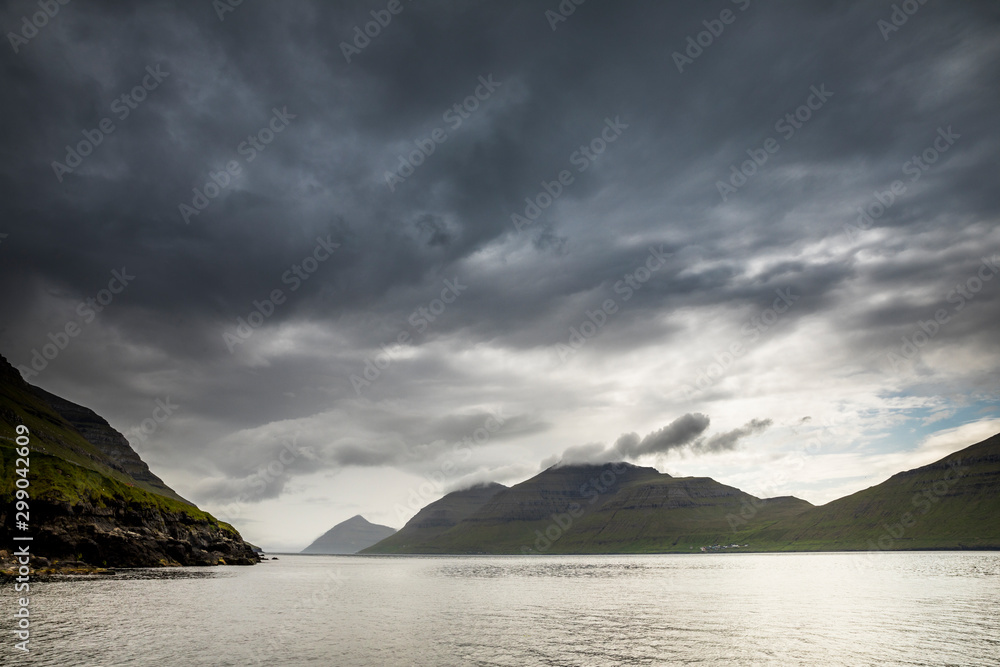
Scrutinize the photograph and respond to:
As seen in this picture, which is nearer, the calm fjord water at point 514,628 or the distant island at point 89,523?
the calm fjord water at point 514,628

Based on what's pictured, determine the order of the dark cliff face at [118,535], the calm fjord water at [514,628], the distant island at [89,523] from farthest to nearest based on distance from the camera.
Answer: the dark cliff face at [118,535]
the distant island at [89,523]
the calm fjord water at [514,628]

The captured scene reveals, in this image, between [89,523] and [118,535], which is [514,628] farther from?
[118,535]

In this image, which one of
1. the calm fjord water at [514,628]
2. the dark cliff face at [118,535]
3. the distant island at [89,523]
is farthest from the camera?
the dark cliff face at [118,535]

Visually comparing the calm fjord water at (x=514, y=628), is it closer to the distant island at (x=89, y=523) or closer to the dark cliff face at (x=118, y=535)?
the distant island at (x=89, y=523)

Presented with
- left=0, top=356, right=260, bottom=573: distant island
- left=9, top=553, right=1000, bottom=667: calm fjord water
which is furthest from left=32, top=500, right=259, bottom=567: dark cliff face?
left=9, top=553, right=1000, bottom=667: calm fjord water

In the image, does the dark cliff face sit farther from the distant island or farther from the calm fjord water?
the calm fjord water

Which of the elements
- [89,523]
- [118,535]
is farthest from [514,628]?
[118,535]

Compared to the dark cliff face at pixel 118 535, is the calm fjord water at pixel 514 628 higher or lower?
lower

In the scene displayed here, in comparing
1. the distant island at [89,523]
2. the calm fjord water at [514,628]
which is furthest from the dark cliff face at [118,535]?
the calm fjord water at [514,628]

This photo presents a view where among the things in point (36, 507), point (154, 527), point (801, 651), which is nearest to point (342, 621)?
point (801, 651)

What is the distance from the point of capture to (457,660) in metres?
39.3

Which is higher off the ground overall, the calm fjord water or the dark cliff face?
the dark cliff face

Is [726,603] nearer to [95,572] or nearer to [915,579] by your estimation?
[915,579]

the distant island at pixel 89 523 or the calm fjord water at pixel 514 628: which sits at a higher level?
the distant island at pixel 89 523
